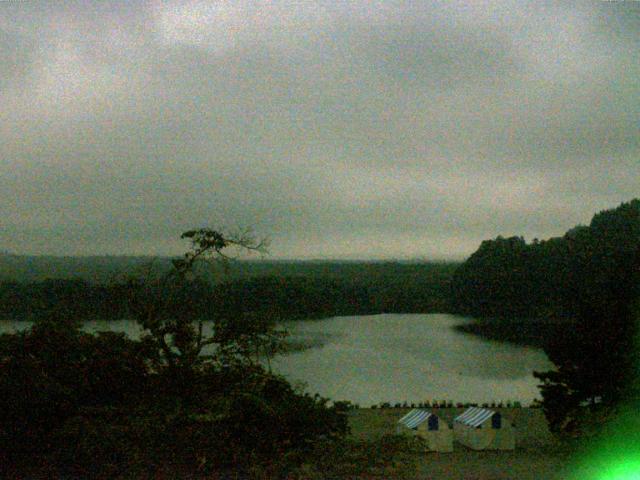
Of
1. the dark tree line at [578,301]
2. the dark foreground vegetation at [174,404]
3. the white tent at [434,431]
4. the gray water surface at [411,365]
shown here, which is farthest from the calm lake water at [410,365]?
the dark foreground vegetation at [174,404]

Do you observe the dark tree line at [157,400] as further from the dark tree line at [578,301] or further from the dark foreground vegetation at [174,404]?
the dark tree line at [578,301]

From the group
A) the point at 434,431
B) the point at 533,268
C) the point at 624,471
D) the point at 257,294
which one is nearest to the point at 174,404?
the point at 624,471

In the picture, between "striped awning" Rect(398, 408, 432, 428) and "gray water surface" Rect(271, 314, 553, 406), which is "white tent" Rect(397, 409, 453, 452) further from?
"gray water surface" Rect(271, 314, 553, 406)

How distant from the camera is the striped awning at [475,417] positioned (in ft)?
40.9

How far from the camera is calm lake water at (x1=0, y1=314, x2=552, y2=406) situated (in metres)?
23.1

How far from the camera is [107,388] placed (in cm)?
451

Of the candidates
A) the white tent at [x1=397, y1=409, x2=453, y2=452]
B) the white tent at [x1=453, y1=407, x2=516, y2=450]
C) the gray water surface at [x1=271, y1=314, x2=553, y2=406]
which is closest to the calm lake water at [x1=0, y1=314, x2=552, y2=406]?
the gray water surface at [x1=271, y1=314, x2=553, y2=406]

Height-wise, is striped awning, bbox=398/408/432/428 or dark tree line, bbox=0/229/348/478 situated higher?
dark tree line, bbox=0/229/348/478

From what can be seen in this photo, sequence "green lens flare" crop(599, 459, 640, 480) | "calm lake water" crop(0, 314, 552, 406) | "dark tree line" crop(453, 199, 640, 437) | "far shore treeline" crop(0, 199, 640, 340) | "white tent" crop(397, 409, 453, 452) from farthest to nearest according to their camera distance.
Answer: "far shore treeline" crop(0, 199, 640, 340) < "calm lake water" crop(0, 314, 552, 406) < "white tent" crop(397, 409, 453, 452) < "dark tree line" crop(453, 199, 640, 437) < "green lens flare" crop(599, 459, 640, 480)

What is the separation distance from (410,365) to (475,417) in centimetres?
1827

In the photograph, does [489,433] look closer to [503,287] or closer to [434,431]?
[434,431]

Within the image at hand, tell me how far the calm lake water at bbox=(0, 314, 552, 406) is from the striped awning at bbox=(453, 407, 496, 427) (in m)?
3.91

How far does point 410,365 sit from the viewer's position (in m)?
31.0

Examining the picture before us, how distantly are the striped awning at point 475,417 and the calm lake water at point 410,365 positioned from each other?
3.91 metres
